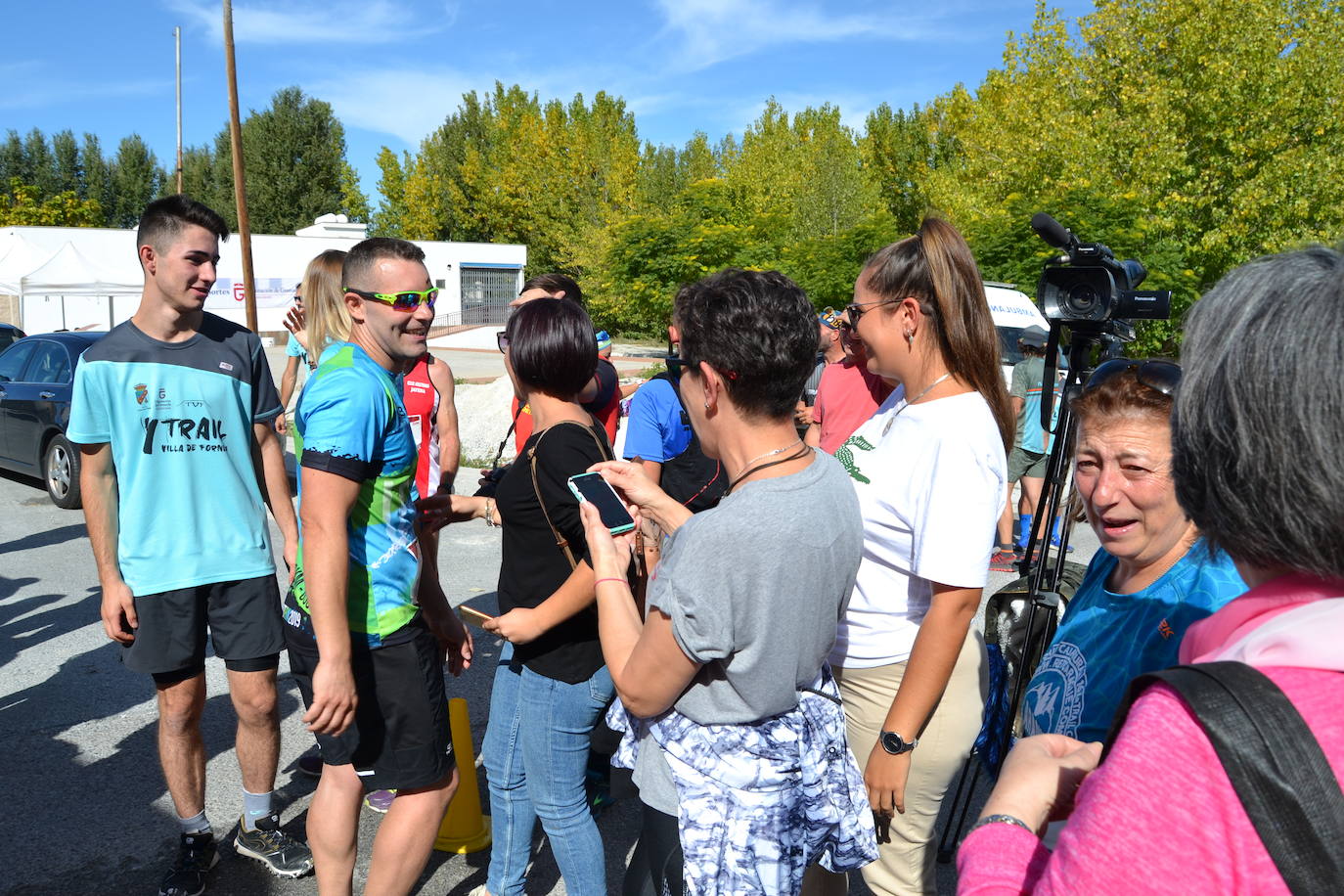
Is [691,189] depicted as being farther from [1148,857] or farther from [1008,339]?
[1148,857]

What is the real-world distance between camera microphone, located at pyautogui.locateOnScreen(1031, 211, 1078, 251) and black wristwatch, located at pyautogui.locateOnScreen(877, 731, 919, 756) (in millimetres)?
1546

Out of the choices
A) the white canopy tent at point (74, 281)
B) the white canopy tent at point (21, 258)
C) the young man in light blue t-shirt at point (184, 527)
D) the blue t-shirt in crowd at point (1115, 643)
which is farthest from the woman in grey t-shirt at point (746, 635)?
the white canopy tent at point (21, 258)

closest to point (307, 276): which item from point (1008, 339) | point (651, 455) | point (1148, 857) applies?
point (651, 455)

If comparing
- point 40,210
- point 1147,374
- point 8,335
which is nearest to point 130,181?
point 40,210

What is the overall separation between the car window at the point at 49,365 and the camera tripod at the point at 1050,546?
32.6 feet

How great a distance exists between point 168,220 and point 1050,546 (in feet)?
10.3

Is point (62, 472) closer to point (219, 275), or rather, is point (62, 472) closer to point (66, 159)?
point (219, 275)

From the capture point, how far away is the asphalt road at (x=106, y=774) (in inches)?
122

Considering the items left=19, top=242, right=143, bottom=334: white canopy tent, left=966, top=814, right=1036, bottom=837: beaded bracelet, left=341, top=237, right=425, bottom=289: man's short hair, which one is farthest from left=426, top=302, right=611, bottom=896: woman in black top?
left=19, top=242, right=143, bottom=334: white canopy tent

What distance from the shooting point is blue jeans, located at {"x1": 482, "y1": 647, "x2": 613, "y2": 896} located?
251cm

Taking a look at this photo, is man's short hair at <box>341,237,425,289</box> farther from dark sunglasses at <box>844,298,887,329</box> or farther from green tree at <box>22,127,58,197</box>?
green tree at <box>22,127,58,197</box>

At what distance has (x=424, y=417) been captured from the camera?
5.01 meters

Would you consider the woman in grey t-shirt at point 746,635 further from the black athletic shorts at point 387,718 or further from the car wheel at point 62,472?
the car wheel at point 62,472

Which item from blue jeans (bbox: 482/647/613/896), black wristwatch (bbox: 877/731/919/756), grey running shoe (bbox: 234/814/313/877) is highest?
black wristwatch (bbox: 877/731/919/756)
